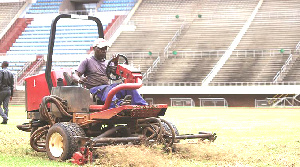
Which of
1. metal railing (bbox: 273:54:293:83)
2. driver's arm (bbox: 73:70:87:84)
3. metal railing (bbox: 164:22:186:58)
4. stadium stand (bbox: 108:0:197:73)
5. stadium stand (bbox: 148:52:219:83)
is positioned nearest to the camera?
driver's arm (bbox: 73:70:87:84)

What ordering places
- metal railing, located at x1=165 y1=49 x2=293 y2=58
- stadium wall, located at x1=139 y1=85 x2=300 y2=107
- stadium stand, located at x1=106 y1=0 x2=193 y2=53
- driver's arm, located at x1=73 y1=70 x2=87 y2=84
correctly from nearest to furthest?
driver's arm, located at x1=73 y1=70 x2=87 y2=84, stadium wall, located at x1=139 y1=85 x2=300 y2=107, metal railing, located at x1=165 y1=49 x2=293 y2=58, stadium stand, located at x1=106 y1=0 x2=193 y2=53

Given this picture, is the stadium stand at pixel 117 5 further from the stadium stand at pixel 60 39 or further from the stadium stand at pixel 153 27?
the stadium stand at pixel 60 39

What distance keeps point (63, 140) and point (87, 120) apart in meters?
0.64

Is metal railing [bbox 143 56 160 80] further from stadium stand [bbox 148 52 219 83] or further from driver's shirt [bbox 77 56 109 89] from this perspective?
driver's shirt [bbox 77 56 109 89]

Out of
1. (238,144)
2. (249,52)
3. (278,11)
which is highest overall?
(278,11)

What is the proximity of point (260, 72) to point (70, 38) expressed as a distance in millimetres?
18367

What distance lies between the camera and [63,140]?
376 inches

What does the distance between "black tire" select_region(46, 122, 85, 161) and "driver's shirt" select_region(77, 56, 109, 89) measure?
3.27 feet

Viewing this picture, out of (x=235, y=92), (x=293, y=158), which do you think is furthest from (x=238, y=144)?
(x=235, y=92)

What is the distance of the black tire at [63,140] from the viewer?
9.45 m

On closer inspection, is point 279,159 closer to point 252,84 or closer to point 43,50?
point 252,84

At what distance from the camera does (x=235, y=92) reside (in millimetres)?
43125

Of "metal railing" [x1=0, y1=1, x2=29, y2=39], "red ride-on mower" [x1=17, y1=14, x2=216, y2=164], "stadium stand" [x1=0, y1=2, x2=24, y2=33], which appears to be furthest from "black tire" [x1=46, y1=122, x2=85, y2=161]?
"stadium stand" [x1=0, y1=2, x2=24, y2=33]

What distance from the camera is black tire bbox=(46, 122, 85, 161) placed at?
9.45m
